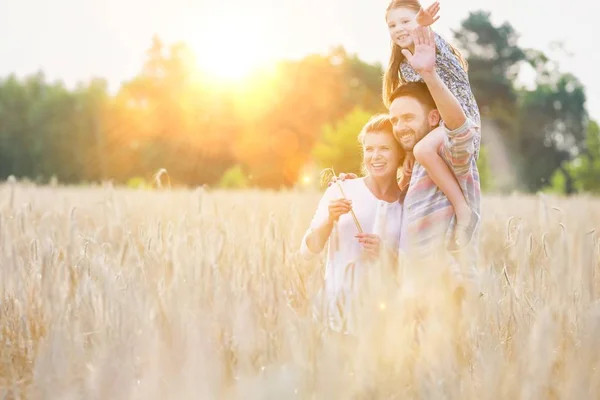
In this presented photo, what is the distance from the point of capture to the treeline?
2811cm

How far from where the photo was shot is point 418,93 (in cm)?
238

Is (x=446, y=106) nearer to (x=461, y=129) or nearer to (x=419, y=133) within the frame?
(x=461, y=129)

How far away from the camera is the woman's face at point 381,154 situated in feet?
7.86

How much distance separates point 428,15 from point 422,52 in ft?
0.50

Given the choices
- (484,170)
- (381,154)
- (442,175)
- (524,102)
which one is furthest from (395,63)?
(524,102)

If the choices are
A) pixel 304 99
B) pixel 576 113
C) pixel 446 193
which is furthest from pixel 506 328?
pixel 576 113

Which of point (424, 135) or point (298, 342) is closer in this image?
point (298, 342)

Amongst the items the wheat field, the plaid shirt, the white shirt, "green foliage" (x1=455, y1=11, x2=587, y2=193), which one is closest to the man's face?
the plaid shirt

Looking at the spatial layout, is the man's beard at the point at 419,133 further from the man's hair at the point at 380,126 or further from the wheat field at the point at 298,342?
the wheat field at the point at 298,342

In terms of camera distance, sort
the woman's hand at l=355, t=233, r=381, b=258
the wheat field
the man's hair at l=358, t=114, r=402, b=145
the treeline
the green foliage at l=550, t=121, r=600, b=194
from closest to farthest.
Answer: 1. the wheat field
2. the woman's hand at l=355, t=233, r=381, b=258
3. the man's hair at l=358, t=114, r=402, b=145
4. the green foliage at l=550, t=121, r=600, b=194
5. the treeline

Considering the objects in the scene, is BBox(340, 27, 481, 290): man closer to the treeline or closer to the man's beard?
the man's beard

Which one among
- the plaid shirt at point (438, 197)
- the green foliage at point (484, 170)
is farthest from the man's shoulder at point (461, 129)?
the green foliage at point (484, 170)

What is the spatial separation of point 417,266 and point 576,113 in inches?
1314

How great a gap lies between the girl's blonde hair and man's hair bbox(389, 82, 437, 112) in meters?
0.11
